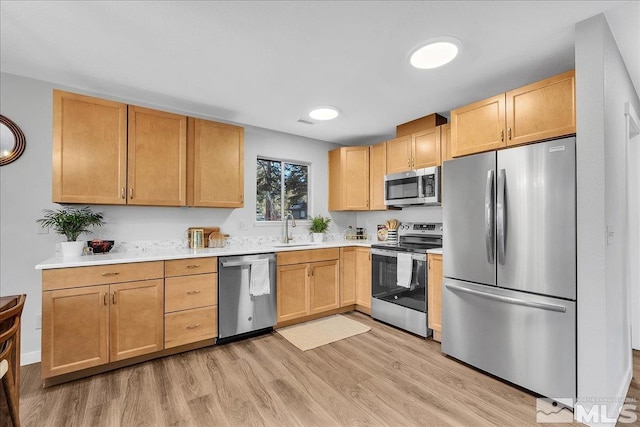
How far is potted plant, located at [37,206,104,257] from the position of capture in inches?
100

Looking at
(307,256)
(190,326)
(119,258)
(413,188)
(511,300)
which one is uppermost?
(413,188)

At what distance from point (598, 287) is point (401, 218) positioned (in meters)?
2.43

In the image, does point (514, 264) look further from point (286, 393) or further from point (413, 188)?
point (286, 393)

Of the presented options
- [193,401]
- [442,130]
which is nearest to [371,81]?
[442,130]

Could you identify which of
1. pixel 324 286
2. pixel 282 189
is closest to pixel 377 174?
pixel 282 189

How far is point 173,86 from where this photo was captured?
2730 millimetres

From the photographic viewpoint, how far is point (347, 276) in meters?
3.90

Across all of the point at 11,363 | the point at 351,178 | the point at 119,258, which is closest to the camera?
the point at 11,363

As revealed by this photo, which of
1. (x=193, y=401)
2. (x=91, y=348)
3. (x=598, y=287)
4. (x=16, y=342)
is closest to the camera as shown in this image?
(x=16, y=342)

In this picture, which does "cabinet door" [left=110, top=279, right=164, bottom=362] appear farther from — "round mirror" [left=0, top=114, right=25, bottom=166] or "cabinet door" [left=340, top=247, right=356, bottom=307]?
"cabinet door" [left=340, top=247, right=356, bottom=307]

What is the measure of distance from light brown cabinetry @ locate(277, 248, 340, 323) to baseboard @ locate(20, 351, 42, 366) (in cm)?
210

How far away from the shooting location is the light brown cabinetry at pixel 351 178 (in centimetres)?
421

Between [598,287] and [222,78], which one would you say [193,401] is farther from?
[598,287]

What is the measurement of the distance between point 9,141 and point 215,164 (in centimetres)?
164
